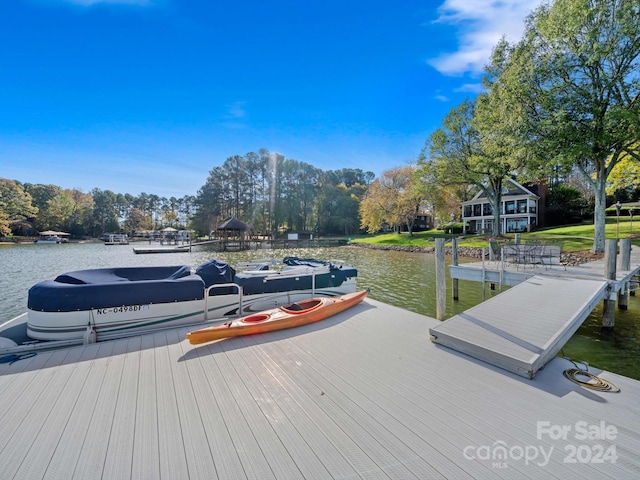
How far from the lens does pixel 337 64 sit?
14.6 metres

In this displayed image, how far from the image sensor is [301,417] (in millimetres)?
2600

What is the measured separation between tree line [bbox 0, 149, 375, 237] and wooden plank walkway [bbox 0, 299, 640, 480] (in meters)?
51.3

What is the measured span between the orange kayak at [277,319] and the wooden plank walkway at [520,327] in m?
2.08

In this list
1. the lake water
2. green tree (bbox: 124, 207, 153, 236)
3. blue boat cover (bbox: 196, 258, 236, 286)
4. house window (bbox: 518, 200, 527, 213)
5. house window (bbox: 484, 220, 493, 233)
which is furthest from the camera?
green tree (bbox: 124, 207, 153, 236)

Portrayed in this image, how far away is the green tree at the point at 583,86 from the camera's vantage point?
38.7 feet

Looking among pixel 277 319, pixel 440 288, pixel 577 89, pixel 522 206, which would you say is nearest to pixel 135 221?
pixel 522 206

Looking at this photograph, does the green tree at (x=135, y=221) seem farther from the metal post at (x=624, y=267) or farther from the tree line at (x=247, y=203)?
the metal post at (x=624, y=267)

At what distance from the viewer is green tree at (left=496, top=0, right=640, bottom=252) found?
11781 mm

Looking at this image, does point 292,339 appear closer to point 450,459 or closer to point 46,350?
point 450,459

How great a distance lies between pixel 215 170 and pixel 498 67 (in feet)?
155

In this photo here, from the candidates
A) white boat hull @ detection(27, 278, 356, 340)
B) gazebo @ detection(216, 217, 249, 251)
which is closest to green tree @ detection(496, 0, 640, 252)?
white boat hull @ detection(27, 278, 356, 340)

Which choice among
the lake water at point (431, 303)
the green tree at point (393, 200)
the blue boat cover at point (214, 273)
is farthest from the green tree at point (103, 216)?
the blue boat cover at point (214, 273)

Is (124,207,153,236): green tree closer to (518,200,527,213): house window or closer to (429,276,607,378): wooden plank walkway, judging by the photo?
(518,200,527,213): house window

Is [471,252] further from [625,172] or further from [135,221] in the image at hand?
[135,221]
